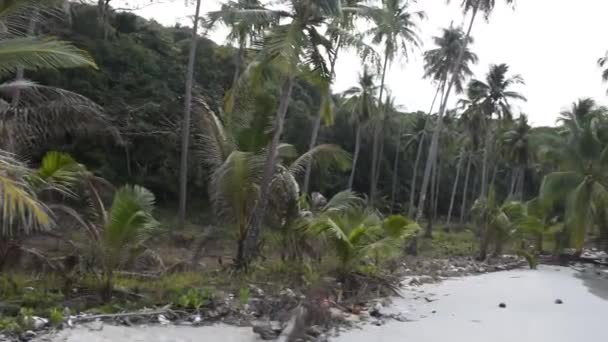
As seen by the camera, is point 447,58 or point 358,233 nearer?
point 358,233

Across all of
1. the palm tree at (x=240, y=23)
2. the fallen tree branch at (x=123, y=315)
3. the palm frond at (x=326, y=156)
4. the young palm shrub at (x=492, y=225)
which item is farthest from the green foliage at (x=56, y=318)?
the young palm shrub at (x=492, y=225)

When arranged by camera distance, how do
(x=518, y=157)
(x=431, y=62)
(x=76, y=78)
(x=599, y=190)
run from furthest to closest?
(x=518, y=157) < (x=431, y=62) < (x=76, y=78) < (x=599, y=190)

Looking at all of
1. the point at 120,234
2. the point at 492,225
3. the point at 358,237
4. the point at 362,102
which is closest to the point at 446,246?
Answer: the point at 492,225

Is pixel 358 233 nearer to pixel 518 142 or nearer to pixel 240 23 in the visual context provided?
pixel 240 23

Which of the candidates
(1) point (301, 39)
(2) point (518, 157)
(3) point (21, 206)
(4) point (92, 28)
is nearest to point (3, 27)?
(3) point (21, 206)

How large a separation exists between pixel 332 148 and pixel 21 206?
802 centimetres

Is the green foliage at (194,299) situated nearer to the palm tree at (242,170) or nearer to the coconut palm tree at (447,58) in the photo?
the palm tree at (242,170)

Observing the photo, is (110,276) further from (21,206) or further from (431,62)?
(431,62)

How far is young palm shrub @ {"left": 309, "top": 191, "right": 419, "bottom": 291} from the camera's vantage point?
10.9 meters

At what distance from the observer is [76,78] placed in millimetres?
24172

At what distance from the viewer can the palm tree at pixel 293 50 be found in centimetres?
1077

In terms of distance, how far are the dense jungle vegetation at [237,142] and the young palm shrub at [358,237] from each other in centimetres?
4

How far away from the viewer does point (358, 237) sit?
10938mm

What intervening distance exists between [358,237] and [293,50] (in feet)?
12.5
